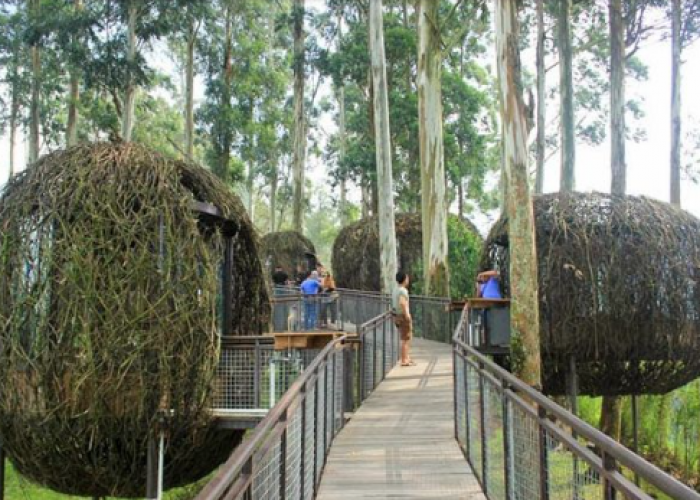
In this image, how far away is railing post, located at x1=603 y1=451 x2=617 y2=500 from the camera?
3.08 m

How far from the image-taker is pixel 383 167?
22.2 meters

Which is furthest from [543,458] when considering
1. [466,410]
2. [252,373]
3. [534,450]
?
[252,373]

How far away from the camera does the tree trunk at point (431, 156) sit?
2155 centimetres

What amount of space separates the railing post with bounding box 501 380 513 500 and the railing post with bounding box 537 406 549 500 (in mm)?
939

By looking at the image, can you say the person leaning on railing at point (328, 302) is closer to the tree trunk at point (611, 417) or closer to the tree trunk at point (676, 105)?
the tree trunk at point (611, 417)

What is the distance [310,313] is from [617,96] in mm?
15261

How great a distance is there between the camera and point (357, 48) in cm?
3123

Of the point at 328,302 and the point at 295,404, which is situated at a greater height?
the point at 328,302

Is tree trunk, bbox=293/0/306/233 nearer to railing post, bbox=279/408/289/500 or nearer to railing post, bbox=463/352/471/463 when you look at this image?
railing post, bbox=463/352/471/463

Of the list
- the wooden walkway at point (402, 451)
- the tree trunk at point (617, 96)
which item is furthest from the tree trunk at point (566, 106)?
the wooden walkway at point (402, 451)

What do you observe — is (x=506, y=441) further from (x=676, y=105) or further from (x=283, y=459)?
(x=676, y=105)

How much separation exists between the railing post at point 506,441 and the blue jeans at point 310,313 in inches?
463

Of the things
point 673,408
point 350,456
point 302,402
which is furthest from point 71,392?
point 673,408

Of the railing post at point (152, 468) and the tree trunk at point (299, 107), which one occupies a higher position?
the tree trunk at point (299, 107)
